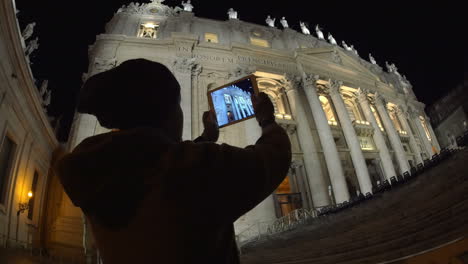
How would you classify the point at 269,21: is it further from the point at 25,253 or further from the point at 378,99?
the point at 25,253

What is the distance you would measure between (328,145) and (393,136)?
32.4ft

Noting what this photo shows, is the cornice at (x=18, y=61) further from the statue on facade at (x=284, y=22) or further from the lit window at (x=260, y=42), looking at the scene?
the statue on facade at (x=284, y=22)

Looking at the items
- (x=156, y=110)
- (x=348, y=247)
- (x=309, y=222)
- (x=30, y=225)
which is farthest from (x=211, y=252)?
(x=30, y=225)

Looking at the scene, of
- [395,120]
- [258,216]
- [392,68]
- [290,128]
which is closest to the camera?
[258,216]

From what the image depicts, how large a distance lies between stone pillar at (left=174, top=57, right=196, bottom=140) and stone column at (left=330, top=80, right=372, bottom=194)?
13123mm

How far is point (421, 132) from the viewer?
2917cm

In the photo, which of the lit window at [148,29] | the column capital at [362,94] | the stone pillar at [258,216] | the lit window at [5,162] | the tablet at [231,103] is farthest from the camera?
the column capital at [362,94]

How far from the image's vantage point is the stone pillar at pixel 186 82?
1613 cm

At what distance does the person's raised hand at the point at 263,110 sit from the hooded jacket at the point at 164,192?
0.94ft

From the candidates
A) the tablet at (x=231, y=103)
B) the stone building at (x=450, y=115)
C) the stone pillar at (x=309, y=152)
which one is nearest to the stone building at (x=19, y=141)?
the tablet at (x=231, y=103)

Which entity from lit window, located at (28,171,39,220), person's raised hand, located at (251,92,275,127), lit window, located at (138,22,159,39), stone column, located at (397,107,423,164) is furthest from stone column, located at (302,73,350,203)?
lit window, located at (28,171,39,220)

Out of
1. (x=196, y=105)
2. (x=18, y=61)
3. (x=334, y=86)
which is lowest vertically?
(x=18, y=61)

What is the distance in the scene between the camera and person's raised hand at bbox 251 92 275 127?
1236 millimetres

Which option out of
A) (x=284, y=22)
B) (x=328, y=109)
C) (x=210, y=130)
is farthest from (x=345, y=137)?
(x=210, y=130)
